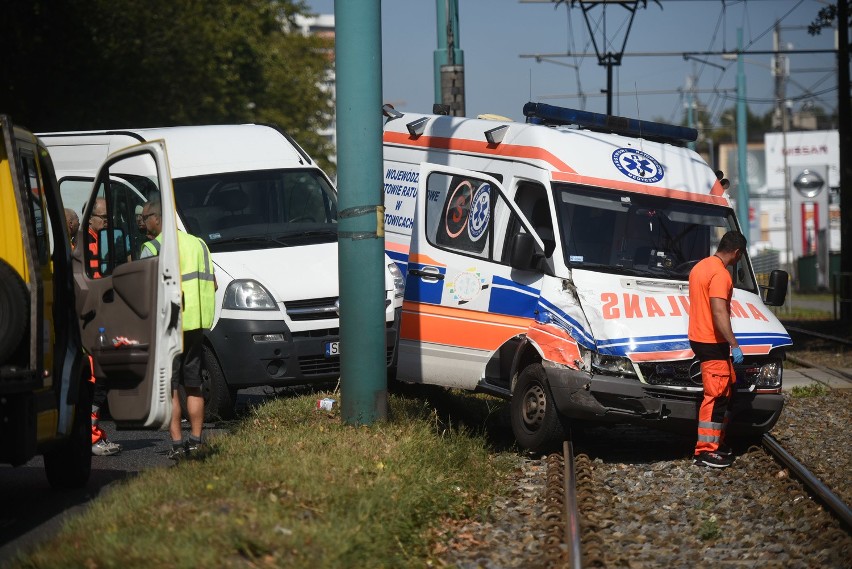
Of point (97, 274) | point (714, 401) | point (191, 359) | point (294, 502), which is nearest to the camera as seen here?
point (294, 502)

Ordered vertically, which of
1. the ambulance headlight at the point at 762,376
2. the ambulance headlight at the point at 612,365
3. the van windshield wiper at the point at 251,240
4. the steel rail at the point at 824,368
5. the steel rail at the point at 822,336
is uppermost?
the van windshield wiper at the point at 251,240

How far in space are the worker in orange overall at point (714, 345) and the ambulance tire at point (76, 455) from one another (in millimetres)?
4369

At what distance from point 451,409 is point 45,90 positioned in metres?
21.3

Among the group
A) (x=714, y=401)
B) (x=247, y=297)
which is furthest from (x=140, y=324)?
(x=714, y=401)

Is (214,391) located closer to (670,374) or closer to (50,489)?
(50,489)

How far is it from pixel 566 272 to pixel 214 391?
3.29 m

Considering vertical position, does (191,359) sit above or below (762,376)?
above

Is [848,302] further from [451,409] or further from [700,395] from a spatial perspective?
[700,395]

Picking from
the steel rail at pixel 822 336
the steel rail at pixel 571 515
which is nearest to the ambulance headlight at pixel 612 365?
the steel rail at pixel 571 515

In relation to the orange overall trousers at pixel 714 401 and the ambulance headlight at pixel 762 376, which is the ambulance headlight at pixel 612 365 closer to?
the orange overall trousers at pixel 714 401

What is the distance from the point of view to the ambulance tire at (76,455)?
853cm

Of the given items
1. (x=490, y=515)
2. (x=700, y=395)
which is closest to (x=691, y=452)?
(x=700, y=395)

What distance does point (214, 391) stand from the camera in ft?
38.3

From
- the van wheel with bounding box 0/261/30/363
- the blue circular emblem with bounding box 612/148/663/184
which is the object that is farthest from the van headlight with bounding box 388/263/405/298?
the van wheel with bounding box 0/261/30/363
